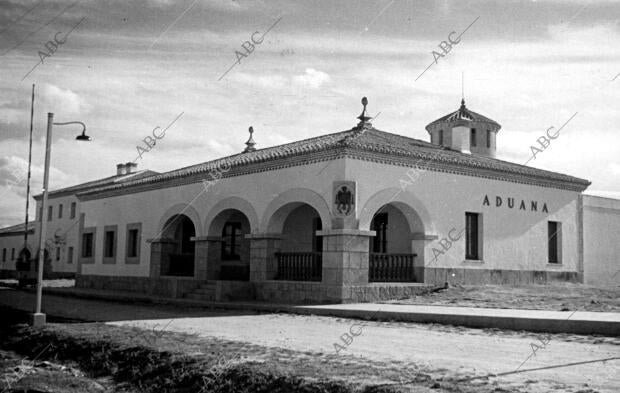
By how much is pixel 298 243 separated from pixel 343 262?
4230 millimetres

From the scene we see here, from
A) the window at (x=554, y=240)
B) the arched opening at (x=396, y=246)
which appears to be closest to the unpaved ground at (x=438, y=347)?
the arched opening at (x=396, y=246)

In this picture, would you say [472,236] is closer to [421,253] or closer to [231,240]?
[421,253]

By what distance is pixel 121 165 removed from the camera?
1870 inches

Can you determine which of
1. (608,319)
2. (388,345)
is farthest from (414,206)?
(388,345)

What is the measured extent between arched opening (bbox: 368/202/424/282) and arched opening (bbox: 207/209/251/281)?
441 centimetres

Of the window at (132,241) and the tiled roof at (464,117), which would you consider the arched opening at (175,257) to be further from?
the tiled roof at (464,117)

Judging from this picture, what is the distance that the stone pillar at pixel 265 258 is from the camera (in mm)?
19094

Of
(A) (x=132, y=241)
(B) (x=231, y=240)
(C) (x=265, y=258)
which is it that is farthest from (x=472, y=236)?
(A) (x=132, y=241)

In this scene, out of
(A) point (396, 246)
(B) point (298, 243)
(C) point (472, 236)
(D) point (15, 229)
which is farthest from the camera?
(D) point (15, 229)

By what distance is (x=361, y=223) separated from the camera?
17188mm

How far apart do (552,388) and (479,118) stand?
2128cm

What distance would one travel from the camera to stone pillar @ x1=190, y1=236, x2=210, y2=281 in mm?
21984

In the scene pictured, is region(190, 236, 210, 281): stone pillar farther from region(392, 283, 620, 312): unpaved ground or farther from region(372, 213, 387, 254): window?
region(392, 283, 620, 312): unpaved ground

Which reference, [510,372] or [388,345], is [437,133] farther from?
[510,372]
